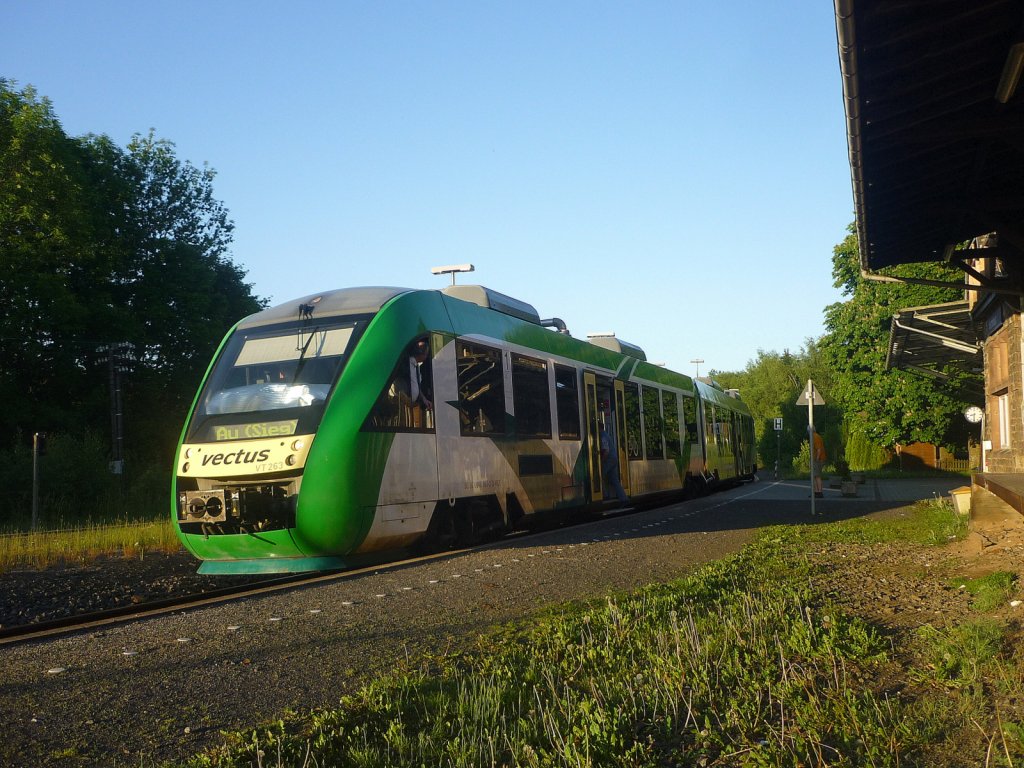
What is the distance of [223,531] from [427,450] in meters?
2.45

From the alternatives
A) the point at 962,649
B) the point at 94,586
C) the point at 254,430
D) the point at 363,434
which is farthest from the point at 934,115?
the point at 94,586

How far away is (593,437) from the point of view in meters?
17.1

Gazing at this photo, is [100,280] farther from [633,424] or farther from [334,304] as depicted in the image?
[334,304]

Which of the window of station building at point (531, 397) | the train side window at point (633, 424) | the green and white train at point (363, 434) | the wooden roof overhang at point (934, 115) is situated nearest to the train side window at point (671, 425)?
the train side window at point (633, 424)

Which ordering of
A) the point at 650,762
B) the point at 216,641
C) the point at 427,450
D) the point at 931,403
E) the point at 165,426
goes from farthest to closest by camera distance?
the point at 165,426, the point at 931,403, the point at 427,450, the point at 216,641, the point at 650,762

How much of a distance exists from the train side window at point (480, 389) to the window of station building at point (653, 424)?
299 inches

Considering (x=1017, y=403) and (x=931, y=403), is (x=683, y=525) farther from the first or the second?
(x=931, y=403)

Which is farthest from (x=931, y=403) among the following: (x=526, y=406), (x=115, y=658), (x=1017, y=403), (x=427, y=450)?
(x=115, y=658)

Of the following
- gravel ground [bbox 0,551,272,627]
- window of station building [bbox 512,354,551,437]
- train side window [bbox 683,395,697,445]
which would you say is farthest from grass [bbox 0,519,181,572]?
train side window [bbox 683,395,697,445]

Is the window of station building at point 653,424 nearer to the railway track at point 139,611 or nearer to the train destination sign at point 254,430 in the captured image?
the railway track at point 139,611

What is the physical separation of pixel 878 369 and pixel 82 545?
3120 centimetres

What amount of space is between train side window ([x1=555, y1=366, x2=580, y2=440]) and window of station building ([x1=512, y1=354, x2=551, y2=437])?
469mm

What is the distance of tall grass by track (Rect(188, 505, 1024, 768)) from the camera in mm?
3889

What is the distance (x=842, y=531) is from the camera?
13.6 meters
